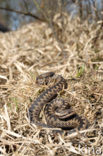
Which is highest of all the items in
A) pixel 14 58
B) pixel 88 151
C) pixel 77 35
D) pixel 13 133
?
pixel 77 35

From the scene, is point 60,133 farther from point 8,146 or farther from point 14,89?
point 14,89

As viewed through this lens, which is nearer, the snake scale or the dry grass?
the dry grass

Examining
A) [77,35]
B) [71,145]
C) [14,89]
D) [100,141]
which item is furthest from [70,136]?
[77,35]

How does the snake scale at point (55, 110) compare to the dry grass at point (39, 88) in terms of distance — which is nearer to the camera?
the dry grass at point (39, 88)
